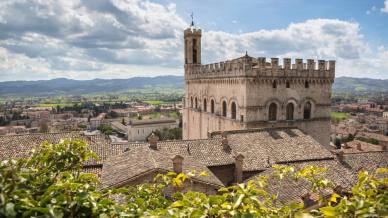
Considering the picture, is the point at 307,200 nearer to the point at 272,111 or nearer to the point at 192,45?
the point at 272,111

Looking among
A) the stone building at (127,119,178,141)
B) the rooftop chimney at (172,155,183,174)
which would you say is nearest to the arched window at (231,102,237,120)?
the rooftop chimney at (172,155,183,174)

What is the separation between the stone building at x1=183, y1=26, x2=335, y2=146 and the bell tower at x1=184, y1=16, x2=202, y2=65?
458 centimetres

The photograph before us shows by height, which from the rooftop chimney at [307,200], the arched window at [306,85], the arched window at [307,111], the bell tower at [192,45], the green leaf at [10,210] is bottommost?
the rooftop chimney at [307,200]

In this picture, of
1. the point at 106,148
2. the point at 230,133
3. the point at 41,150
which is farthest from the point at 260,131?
the point at 41,150

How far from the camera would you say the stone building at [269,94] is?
28.3 meters

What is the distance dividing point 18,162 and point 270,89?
2601 cm

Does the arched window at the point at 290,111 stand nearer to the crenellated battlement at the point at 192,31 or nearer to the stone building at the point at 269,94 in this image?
the stone building at the point at 269,94

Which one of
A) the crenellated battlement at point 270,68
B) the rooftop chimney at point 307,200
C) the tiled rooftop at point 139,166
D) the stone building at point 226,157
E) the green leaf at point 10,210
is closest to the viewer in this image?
the green leaf at point 10,210

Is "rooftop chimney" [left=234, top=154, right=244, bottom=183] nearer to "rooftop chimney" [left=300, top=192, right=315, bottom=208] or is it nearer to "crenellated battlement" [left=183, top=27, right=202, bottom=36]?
"rooftop chimney" [left=300, top=192, right=315, bottom=208]

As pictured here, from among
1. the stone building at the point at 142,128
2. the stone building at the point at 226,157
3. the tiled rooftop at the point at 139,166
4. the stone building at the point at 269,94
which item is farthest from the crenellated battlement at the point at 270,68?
the stone building at the point at 142,128

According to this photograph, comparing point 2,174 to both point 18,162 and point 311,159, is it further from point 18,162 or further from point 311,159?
point 311,159

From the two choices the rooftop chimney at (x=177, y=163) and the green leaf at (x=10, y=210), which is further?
the rooftop chimney at (x=177, y=163)

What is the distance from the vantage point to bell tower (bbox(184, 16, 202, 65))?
38406mm

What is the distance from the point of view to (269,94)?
94.9 feet
